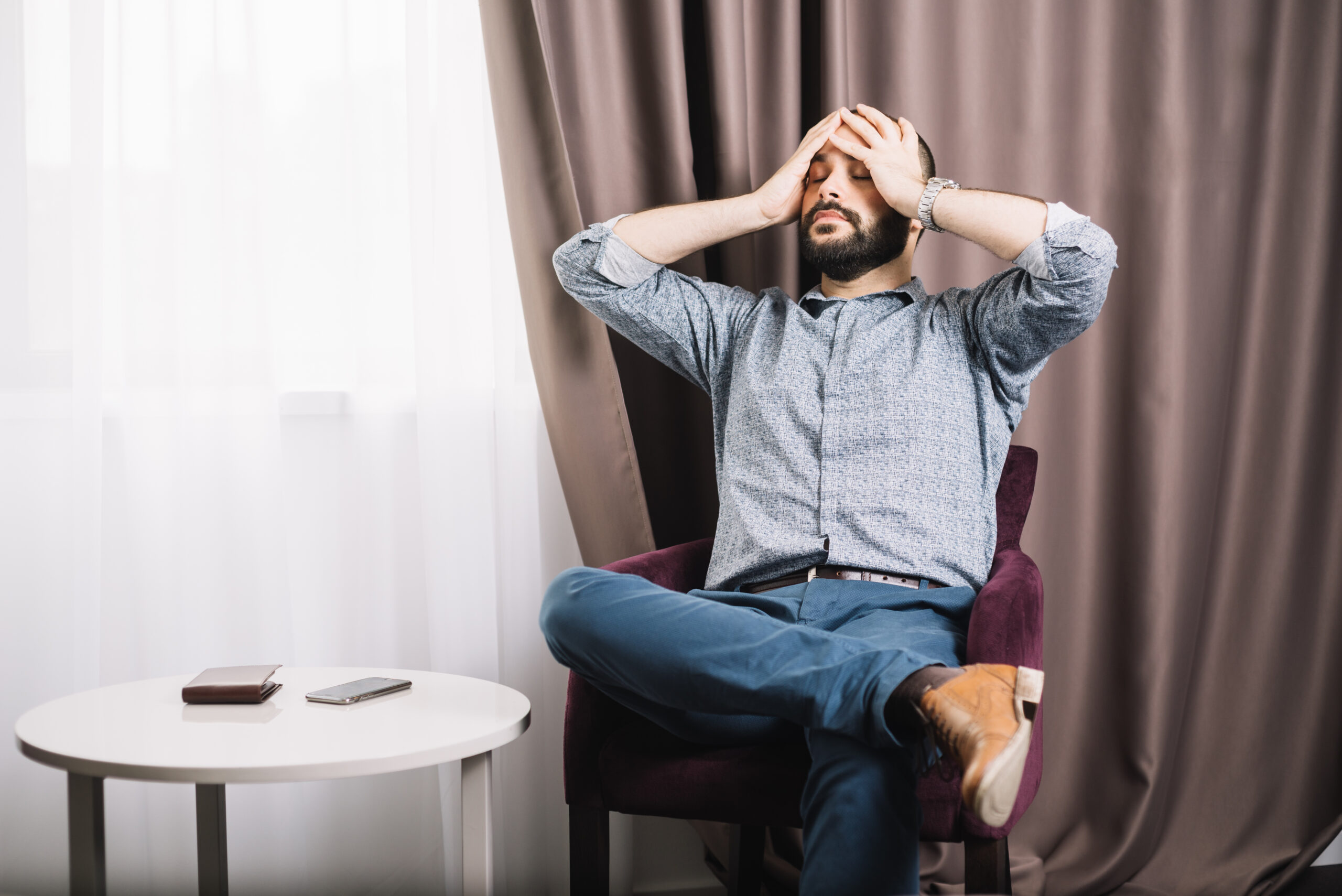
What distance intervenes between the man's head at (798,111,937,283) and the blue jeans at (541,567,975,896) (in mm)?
588

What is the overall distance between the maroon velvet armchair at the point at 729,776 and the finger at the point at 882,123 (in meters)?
0.76

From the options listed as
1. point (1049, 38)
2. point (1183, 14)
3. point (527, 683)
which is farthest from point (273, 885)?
point (1183, 14)

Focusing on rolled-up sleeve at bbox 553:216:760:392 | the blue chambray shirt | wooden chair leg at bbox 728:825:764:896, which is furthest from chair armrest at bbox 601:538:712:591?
wooden chair leg at bbox 728:825:764:896

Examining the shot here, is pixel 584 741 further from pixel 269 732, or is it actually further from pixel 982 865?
pixel 982 865

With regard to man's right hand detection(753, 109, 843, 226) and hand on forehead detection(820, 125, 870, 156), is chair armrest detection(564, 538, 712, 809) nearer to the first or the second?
man's right hand detection(753, 109, 843, 226)

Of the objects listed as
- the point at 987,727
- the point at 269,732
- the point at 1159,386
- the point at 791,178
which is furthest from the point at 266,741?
the point at 1159,386

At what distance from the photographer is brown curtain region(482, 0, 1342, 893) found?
5.86 ft

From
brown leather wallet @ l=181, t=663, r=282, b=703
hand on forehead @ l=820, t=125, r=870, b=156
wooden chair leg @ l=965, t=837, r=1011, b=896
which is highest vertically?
hand on forehead @ l=820, t=125, r=870, b=156

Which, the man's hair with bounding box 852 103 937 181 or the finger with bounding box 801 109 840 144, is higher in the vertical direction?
the finger with bounding box 801 109 840 144

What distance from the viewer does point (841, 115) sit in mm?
1571

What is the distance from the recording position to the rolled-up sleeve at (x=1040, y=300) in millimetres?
1324

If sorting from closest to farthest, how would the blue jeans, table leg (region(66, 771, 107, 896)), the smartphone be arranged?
the blue jeans, table leg (region(66, 771, 107, 896)), the smartphone

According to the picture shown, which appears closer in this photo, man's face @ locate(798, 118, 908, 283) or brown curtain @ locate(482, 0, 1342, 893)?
man's face @ locate(798, 118, 908, 283)

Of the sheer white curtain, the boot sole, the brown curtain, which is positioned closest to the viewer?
the boot sole
